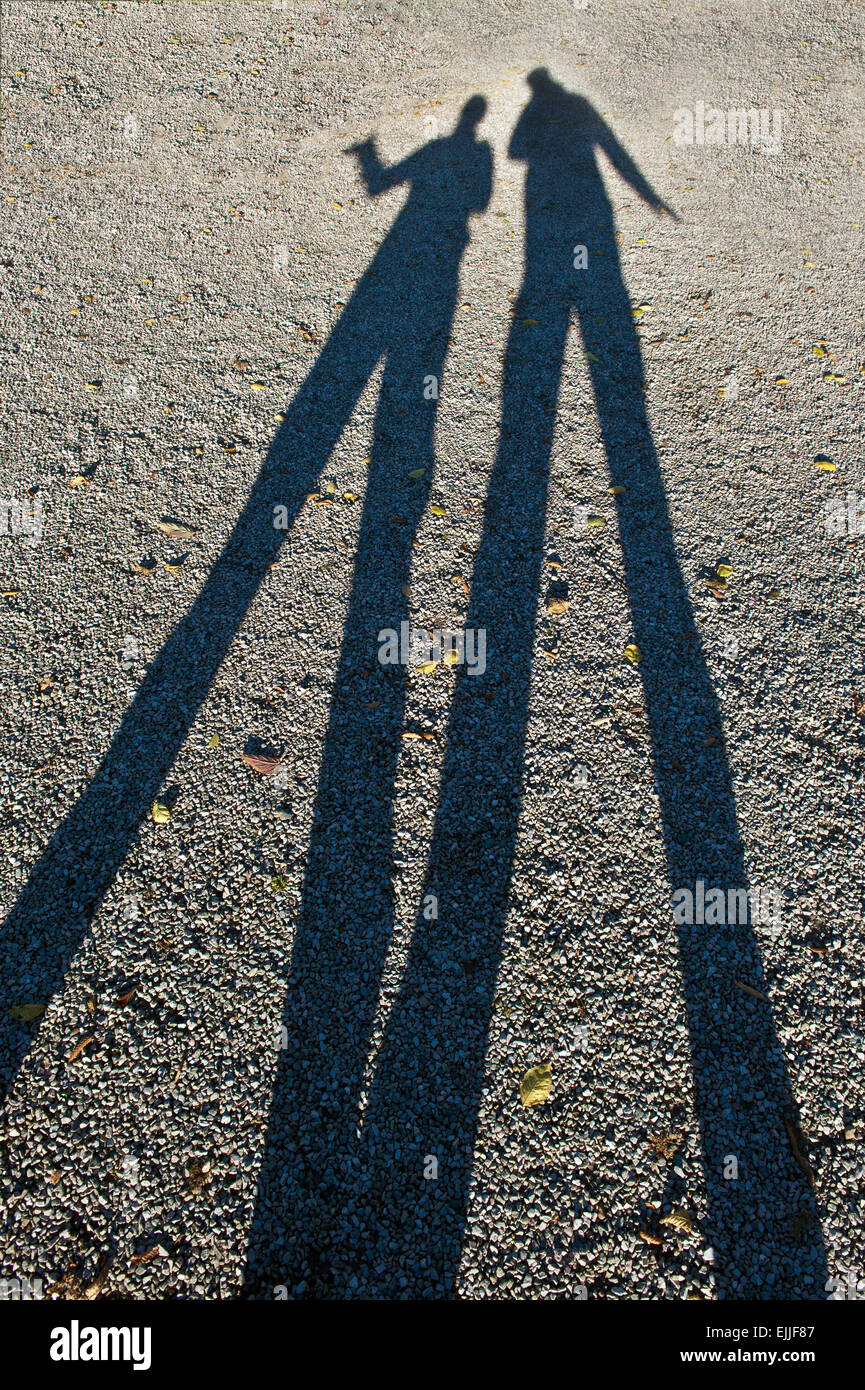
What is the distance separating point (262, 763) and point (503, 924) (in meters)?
1.28

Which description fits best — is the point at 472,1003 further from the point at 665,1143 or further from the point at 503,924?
the point at 665,1143

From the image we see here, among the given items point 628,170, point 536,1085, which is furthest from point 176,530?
point 628,170

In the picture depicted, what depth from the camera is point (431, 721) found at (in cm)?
364

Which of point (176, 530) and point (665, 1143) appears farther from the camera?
point (176, 530)

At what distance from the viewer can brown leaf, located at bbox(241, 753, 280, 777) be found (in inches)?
137

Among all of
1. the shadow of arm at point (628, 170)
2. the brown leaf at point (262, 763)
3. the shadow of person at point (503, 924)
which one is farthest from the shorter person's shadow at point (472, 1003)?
the shadow of arm at point (628, 170)

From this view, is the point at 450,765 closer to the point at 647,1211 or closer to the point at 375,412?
the point at 647,1211

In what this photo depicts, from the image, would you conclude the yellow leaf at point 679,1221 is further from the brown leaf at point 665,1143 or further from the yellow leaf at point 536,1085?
the yellow leaf at point 536,1085

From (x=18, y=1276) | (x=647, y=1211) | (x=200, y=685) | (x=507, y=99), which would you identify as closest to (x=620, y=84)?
(x=507, y=99)

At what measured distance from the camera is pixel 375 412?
5027 millimetres

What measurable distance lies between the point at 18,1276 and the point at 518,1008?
1.78 meters

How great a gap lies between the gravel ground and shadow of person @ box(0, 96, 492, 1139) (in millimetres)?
22
